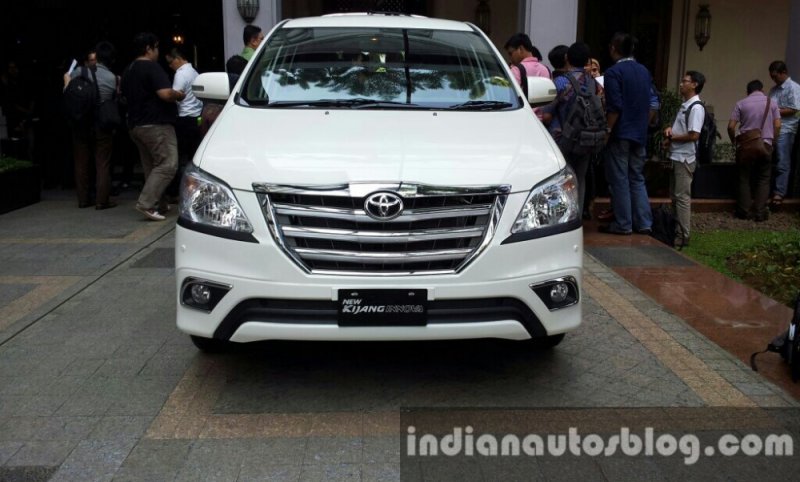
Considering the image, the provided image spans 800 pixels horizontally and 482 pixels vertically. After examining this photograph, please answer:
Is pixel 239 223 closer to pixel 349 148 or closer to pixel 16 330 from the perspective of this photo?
pixel 349 148

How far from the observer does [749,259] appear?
26.3 feet

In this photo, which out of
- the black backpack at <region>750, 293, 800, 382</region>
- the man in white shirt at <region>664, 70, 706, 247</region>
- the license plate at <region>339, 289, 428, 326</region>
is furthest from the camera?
the man in white shirt at <region>664, 70, 706, 247</region>

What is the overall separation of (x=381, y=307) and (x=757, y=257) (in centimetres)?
535

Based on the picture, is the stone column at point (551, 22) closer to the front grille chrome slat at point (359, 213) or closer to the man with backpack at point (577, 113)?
the man with backpack at point (577, 113)

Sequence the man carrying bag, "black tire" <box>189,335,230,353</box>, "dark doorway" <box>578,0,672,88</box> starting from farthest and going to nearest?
"dark doorway" <box>578,0,672,88</box>
the man carrying bag
"black tire" <box>189,335,230,353</box>

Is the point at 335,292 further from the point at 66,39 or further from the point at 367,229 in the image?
the point at 66,39

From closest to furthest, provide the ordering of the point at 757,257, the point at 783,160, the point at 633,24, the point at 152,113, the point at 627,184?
the point at 757,257 < the point at 627,184 < the point at 152,113 < the point at 783,160 < the point at 633,24

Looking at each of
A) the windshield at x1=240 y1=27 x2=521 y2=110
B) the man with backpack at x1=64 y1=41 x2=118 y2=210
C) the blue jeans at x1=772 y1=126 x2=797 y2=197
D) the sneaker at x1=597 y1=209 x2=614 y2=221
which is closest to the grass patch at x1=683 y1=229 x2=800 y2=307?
the sneaker at x1=597 y1=209 x2=614 y2=221

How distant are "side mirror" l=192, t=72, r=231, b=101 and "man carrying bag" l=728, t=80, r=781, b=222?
696 centimetres

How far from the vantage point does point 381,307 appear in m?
4.00


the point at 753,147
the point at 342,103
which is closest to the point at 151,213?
the point at 342,103

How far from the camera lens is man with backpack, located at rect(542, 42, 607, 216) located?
7832 millimetres

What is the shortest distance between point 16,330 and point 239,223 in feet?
7.93

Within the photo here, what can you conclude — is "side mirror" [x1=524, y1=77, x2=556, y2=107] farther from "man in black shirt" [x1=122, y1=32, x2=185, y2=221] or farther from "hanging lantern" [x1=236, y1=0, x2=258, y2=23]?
"hanging lantern" [x1=236, y1=0, x2=258, y2=23]
